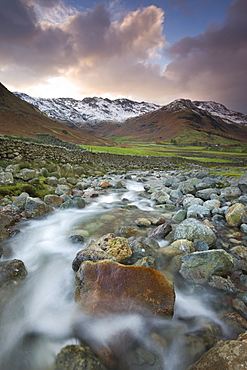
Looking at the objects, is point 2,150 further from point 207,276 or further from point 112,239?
point 207,276

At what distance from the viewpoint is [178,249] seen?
4.99 meters

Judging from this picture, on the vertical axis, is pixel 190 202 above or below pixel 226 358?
below

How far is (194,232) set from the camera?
538 cm

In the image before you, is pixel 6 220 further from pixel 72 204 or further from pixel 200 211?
pixel 200 211

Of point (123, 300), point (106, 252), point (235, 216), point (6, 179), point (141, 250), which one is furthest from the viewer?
point (6, 179)

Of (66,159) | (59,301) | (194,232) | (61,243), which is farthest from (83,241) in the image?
(66,159)

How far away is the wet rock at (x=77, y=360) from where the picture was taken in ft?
7.52

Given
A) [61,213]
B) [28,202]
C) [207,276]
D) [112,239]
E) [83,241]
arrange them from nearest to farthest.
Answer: [207,276] → [112,239] → [83,241] → [28,202] → [61,213]

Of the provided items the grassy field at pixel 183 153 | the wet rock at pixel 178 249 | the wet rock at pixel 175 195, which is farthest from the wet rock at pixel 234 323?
the grassy field at pixel 183 153

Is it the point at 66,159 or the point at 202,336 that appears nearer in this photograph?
the point at 202,336

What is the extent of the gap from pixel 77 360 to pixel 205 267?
313cm

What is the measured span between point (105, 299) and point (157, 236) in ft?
10.4

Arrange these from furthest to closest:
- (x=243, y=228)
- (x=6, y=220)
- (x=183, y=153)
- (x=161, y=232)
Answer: (x=183, y=153) → (x=243, y=228) → (x=6, y=220) → (x=161, y=232)

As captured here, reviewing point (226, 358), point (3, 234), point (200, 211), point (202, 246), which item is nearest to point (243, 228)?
point (200, 211)
